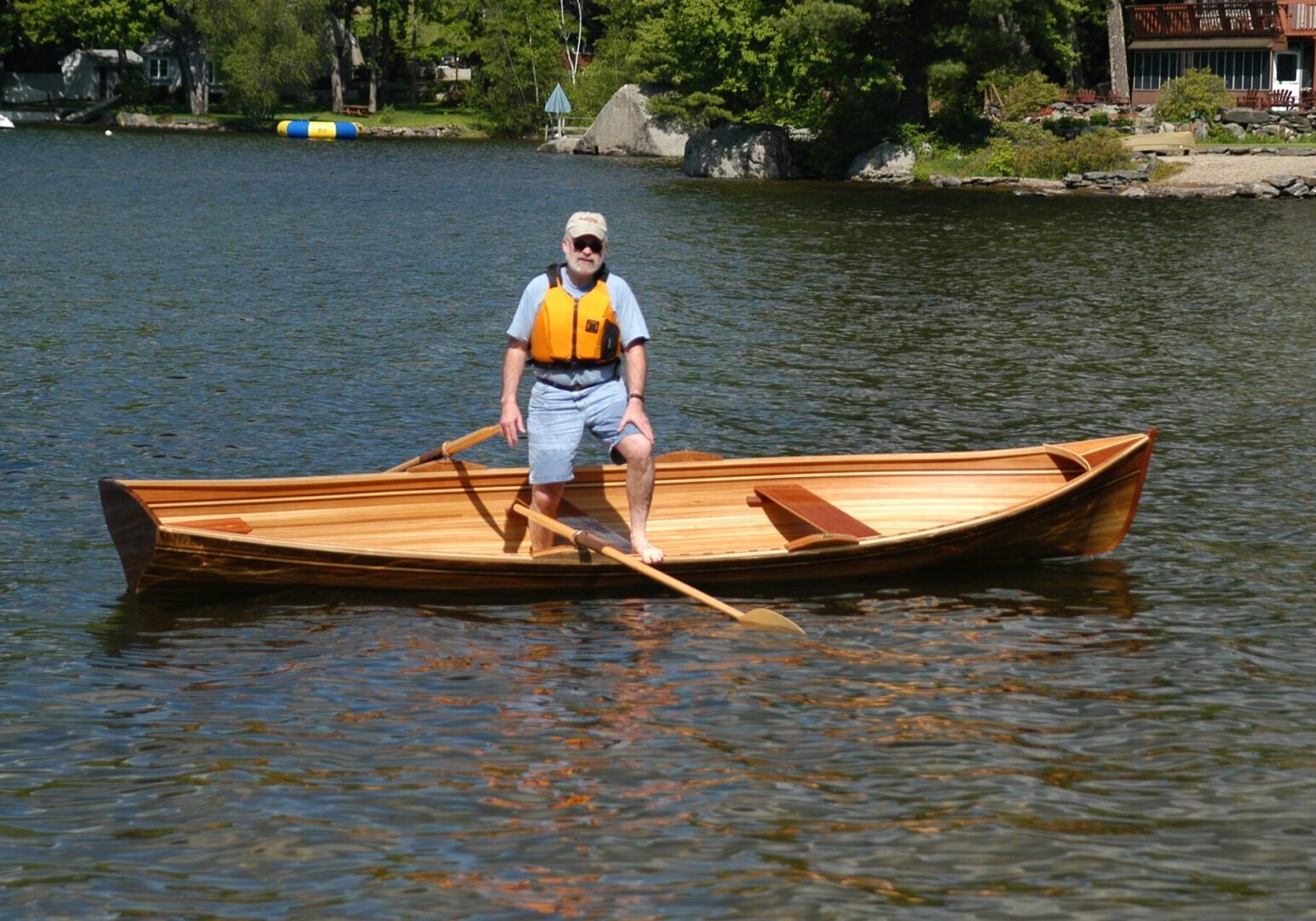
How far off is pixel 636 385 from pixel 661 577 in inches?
50.5

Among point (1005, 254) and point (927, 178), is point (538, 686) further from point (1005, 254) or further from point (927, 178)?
point (927, 178)

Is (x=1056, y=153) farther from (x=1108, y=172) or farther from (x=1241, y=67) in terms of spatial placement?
(x=1241, y=67)

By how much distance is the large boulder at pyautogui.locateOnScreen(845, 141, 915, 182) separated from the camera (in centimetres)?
5741

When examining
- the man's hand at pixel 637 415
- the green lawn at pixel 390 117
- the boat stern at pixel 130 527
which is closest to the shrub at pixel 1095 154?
the man's hand at pixel 637 415

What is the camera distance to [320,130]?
86.2 m

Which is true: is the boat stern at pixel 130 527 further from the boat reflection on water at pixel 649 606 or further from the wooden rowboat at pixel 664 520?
the boat reflection on water at pixel 649 606

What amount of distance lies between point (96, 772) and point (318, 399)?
10589 millimetres

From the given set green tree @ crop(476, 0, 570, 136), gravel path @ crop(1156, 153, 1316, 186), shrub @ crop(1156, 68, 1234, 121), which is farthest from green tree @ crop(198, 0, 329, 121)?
gravel path @ crop(1156, 153, 1316, 186)

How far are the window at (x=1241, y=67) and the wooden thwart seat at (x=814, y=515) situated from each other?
64.9 m

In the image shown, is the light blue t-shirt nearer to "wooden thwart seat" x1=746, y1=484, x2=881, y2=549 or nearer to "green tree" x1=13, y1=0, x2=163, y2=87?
"wooden thwart seat" x1=746, y1=484, x2=881, y2=549

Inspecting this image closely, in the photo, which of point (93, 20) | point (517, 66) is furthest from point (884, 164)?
point (93, 20)

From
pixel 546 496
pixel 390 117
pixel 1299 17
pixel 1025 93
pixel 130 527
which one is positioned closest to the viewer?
pixel 130 527

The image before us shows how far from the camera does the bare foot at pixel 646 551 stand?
11648 mm

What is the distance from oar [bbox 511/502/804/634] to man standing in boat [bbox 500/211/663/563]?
0.88 feet
